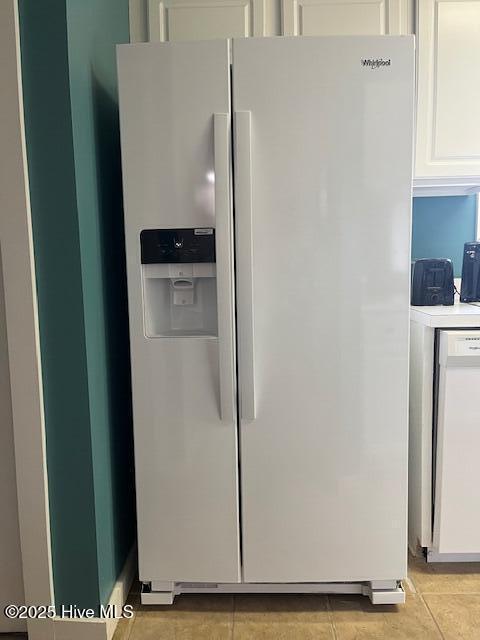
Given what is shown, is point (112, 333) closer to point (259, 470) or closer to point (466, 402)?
point (259, 470)

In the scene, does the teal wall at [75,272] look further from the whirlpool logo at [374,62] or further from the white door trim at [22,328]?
the whirlpool logo at [374,62]

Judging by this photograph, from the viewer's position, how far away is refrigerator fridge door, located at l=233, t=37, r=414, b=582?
1544 millimetres

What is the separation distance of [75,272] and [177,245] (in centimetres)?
31

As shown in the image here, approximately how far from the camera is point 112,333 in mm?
1768

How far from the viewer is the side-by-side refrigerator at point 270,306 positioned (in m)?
1.55

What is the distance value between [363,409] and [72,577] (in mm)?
1022

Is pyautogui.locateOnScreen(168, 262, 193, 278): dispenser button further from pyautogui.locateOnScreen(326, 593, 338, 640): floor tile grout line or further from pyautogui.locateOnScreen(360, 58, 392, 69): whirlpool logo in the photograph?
pyautogui.locateOnScreen(326, 593, 338, 640): floor tile grout line

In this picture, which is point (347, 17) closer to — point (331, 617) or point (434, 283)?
point (434, 283)

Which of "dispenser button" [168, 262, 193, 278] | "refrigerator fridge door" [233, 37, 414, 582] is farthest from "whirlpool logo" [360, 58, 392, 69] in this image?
"dispenser button" [168, 262, 193, 278]

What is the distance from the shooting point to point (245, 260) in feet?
5.17

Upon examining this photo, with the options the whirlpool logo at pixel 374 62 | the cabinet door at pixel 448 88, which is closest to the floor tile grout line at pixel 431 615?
the cabinet door at pixel 448 88

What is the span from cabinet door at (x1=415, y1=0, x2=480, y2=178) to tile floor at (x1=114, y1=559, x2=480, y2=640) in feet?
5.13

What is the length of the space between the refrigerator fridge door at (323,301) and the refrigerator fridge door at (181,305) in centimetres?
6

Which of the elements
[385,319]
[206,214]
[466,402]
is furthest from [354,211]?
[466,402]
